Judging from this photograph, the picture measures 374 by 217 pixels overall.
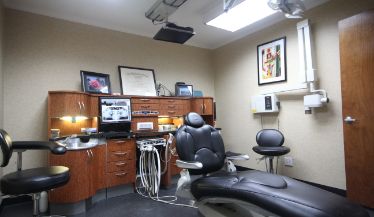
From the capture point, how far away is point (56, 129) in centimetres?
284

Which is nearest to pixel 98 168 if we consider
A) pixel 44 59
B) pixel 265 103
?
pixel 44 59

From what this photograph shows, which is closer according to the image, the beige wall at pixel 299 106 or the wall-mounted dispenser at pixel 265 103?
the beige wall at pixel 299 106

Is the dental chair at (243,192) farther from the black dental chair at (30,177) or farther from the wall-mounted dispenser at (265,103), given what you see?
the wall-mounted dispenser at (265,103)

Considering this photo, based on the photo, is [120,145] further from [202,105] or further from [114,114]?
[202,105]

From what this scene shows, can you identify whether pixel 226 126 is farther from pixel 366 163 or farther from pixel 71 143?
pixel 71 143

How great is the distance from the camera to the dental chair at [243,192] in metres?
1.13

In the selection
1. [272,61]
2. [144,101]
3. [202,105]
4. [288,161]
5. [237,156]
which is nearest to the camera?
[237,156]

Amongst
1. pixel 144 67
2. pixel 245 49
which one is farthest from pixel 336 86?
pixel 144 67

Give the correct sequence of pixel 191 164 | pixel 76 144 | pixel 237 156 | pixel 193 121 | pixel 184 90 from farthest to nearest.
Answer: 1. pixel 184 90
2. pixel 76 144
3. pixel 193 121
4. pixel 237 156
5. pixel 191 164

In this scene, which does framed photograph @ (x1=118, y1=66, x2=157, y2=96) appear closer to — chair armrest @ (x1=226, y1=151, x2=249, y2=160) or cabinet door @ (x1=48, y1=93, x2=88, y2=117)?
cabinet door @ (x1=48, y1=93, x2=88, y2=117)

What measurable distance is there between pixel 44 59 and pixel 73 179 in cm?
176

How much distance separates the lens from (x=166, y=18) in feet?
9.63

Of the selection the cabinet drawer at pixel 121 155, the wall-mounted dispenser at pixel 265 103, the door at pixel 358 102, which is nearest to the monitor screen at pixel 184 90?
the wall-mounted dispenser at pixel 265 103

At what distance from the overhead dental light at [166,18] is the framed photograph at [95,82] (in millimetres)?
1098
